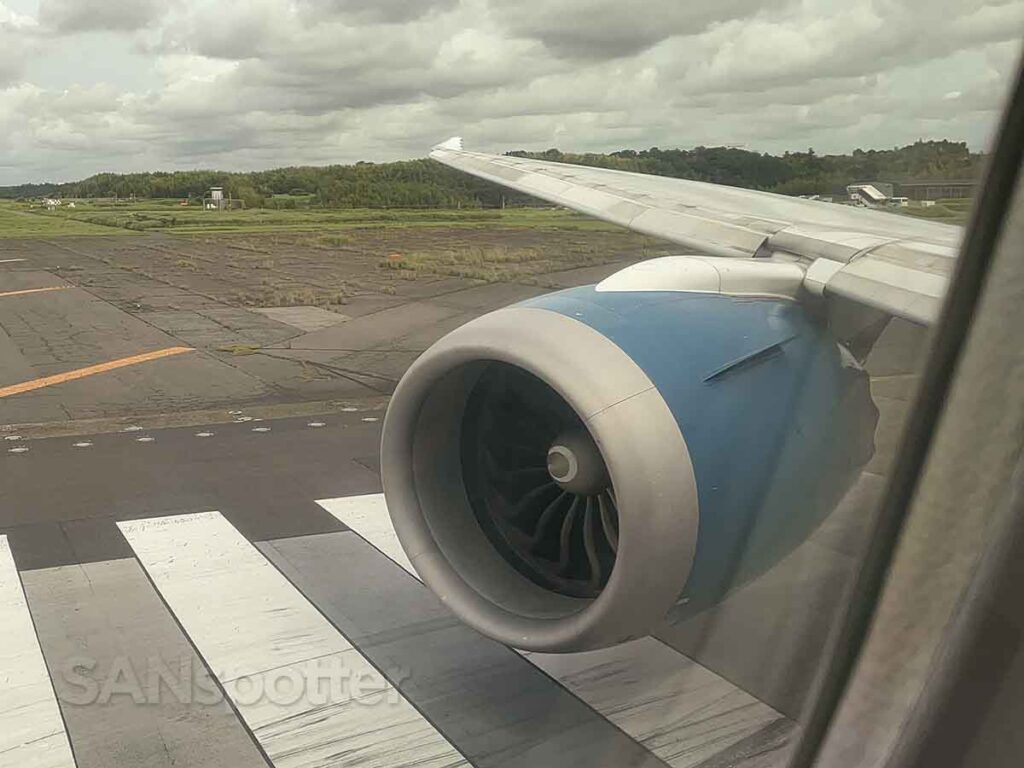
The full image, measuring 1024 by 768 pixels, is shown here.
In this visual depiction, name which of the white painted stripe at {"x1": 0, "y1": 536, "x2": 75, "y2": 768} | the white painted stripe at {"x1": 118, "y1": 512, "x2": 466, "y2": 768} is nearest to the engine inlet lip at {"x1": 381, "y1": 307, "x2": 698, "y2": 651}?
the white painted stripe at {"x1": 118, "y1": 512, "x2": 466, "y2": 768}

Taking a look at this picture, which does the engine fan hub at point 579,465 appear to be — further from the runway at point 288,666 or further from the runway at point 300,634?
the runway at point 288,666

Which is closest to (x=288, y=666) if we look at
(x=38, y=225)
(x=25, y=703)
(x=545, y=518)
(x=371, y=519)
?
(x=25, y=703)

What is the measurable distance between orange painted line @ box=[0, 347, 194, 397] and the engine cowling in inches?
203

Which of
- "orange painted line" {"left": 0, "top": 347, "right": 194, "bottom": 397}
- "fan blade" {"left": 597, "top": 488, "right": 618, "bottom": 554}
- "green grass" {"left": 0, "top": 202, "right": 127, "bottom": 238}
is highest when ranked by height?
"fan blade" {"left": 597, "top": 488, "right": 618, "bottom": 554}

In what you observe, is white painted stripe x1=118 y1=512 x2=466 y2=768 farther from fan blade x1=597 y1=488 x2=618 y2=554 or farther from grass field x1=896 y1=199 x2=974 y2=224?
grass field x1=896 y1=199 x2=974 y2=224

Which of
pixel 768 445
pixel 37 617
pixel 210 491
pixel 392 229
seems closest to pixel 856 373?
pixel 768 445

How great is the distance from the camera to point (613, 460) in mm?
1952

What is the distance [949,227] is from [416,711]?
83.1 inches

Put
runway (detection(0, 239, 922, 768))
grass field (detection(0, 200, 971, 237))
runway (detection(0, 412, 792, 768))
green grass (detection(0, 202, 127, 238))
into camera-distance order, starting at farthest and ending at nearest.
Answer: green grass (detection(0, 202, 127, 238)) < grass field (detection(0, 200, 971, 237)) < runway (detection(0, 412, 792, 768)) < runway (detection(0, 239, 922, 768))

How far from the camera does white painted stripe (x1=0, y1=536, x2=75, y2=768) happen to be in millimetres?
2434

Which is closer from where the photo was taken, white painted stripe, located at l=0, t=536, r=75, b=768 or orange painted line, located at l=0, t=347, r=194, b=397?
white painted stripe, located at l=0, t=536, r=75, b=768

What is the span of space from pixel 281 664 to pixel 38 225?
5.65 metres

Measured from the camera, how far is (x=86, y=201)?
22.6 ft

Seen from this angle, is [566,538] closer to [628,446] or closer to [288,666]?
Answer: [628,446]
